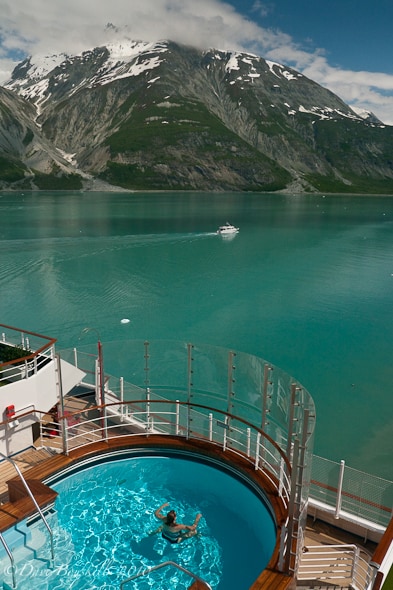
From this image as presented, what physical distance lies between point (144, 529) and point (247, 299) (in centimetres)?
3444

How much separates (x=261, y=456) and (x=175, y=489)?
9.56ft

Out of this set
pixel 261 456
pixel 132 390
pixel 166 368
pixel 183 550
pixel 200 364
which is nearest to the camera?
pixel 183 550

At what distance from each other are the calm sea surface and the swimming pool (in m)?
5.31

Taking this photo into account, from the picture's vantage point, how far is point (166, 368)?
675 inches

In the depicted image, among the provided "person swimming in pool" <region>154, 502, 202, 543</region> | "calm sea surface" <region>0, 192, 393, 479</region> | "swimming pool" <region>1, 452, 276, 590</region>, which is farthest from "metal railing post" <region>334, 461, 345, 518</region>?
"calm sea surface" <region>0, 192, 393, 479</region>

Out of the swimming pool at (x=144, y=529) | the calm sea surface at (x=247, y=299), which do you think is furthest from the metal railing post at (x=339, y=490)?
the calm sea surface at (x=247, y=299)

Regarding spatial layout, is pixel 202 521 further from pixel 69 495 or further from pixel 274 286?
pixel 274 286

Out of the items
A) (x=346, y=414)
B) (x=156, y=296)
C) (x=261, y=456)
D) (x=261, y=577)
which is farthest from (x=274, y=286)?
(x=261, y=577)

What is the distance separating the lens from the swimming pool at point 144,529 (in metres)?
9.99

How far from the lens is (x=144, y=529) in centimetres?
1147

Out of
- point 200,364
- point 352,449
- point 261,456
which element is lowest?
point 352,449

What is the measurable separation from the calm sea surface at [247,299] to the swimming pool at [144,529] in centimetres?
531

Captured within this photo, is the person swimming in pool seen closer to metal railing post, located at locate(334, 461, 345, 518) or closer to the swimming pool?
the swimming pool

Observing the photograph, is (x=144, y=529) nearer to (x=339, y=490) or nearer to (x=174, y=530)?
(x=174, y=530)
